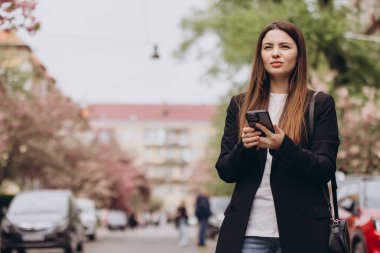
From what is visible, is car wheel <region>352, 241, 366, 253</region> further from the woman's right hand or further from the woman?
the woman's right hand

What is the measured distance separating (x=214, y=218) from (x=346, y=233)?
3030 cm

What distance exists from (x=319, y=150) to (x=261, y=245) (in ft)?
1.47

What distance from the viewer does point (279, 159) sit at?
3.53 metres

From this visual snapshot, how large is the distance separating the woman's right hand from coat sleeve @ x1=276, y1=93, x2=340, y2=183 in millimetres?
→ 102

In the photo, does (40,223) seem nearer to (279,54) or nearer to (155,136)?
(279,54)

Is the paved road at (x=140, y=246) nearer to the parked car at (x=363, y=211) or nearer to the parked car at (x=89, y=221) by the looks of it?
the parked car at (x=89, y=221)

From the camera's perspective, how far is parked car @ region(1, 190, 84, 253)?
1978cm

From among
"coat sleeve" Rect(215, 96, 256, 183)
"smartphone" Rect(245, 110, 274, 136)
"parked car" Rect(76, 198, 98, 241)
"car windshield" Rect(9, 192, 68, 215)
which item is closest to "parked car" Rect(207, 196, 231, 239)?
"parked car" Rect(76, 198, 98, 241)

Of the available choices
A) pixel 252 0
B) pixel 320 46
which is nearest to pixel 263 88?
pixel 320 46

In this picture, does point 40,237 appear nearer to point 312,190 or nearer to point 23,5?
point 23,5

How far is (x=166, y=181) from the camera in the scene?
145 m

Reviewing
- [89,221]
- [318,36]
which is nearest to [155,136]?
[89,221]

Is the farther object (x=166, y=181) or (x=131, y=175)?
(x=166, y=181)

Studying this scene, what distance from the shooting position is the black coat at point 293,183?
11.5ft
